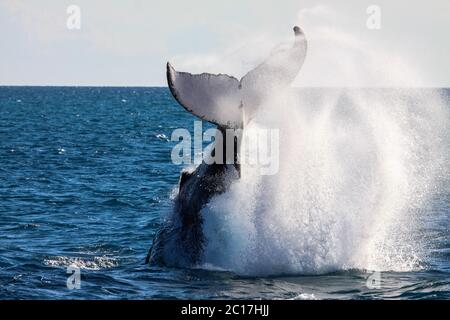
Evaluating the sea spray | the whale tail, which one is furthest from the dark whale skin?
the whale tail

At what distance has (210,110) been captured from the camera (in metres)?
11.5

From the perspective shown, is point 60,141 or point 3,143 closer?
point 3,143

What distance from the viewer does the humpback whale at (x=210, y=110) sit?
1134 centimetres

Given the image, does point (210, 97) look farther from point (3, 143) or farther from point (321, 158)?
point (3, 143)

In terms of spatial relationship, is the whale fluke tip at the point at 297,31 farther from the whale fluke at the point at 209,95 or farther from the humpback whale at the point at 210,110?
the whale fluke at the point at 209,95

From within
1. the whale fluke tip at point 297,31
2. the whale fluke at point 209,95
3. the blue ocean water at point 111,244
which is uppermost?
the whale fluke tip at point 297,31

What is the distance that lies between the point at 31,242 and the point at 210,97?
20.9ft

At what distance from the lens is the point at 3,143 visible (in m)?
42.9

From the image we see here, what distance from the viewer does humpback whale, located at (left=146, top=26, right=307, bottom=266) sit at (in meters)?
11.3

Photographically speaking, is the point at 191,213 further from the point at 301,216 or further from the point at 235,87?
the point at 235,87

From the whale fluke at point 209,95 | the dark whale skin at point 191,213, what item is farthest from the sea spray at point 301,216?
the whale fluke at point 209,95

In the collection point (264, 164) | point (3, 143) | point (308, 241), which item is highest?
point (3, 143)

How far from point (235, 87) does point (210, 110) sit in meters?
0.45
